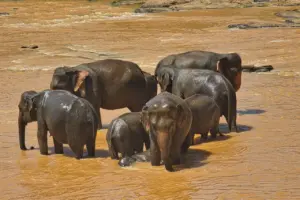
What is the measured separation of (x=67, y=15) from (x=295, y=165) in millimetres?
35463

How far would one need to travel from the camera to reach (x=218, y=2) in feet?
145

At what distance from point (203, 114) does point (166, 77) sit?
64.7 inches

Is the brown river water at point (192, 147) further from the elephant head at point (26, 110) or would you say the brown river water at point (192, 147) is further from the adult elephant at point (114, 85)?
the adult elephant at point (114, 85)

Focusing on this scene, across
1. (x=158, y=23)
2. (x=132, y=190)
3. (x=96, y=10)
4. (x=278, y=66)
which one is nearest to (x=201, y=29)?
(x=158, y=23)

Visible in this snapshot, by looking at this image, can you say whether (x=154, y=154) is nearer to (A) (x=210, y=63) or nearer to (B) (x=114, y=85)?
A: (B) (x=114, y=85)

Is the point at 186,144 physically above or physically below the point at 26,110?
below

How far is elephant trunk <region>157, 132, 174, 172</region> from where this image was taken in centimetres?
909

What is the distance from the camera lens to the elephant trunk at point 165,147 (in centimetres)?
909

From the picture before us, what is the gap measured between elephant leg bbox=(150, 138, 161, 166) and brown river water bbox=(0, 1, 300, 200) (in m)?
0.10

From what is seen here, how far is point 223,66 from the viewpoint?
1388 cm

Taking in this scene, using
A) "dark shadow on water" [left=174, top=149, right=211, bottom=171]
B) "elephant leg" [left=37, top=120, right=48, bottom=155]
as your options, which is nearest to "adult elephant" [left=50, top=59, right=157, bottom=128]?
"elephant leg" [left=37, top=120, right=48, bottom=155]

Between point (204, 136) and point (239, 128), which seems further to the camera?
point (239, 128)

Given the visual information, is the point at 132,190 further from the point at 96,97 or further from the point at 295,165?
the point at 96,97

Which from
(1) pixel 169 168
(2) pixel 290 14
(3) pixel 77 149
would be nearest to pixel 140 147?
(3) pixel 77 149
